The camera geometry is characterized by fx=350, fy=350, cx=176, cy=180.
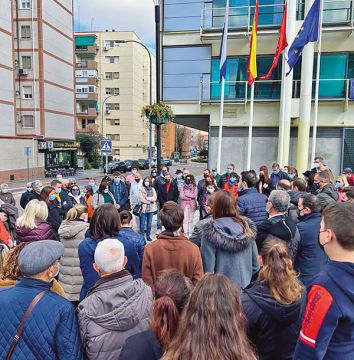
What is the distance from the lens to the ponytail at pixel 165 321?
1.87 meters

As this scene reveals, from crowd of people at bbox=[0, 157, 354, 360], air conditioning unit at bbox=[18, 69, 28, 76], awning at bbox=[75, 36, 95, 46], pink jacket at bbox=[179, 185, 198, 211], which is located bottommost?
pink jacket at bbox=[179, 185, 198, 211]

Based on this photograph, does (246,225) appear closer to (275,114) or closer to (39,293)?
(39,293)

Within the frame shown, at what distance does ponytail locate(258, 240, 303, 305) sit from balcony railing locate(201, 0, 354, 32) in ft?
55.9

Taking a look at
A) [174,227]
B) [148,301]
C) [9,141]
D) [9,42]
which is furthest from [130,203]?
[9,42]

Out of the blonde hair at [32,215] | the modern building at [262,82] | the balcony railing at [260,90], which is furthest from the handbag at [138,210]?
the balcony railing at [260,90]

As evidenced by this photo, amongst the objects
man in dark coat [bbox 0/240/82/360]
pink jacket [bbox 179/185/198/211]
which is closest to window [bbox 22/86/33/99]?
pink jacket [bbox 179/185/198/211]

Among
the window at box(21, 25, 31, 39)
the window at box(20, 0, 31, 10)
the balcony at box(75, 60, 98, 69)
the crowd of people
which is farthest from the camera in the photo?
the balcony at box(75, 60, 98, 69)

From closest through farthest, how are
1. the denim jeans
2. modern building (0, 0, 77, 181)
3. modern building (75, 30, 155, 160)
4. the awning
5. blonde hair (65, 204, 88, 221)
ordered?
1. blonde hair (65, 204, 88, 221)
2. the denim jeans
3. modern building (0, 0, 77, 181)
4. the awning
5. modern building (75, 30, 155, 160)

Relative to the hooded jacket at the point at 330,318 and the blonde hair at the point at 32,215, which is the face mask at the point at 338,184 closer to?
the blonde hair at the point at 32,215

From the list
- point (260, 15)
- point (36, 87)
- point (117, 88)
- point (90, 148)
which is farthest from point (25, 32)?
point (260, 15)

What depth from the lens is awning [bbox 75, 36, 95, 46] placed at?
62.1 metres

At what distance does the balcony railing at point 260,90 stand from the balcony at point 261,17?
2.40 m

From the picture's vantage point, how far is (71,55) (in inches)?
1741

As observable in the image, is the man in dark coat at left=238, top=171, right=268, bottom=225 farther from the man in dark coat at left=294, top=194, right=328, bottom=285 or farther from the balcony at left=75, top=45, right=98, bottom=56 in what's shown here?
the balcony at left=75, top=45, right=98, bottom=56
